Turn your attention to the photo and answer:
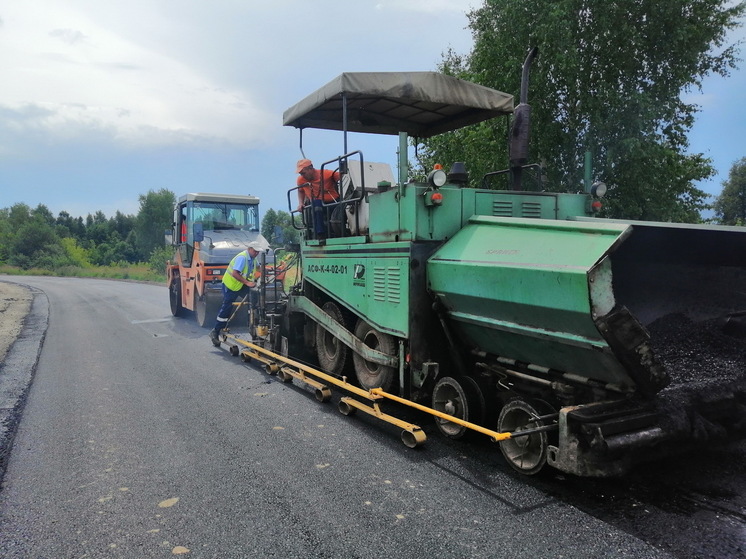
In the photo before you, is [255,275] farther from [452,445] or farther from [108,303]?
[108,303]

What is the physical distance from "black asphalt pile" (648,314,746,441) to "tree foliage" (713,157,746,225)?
125 feet

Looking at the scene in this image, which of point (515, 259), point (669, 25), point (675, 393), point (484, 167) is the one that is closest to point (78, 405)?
point (515, 259)

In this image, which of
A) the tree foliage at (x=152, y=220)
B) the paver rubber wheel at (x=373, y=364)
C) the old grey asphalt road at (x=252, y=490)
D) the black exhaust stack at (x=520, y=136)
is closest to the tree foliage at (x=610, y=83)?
the black exhaust stack at (x=520, y=136)

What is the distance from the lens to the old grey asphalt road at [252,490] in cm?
269

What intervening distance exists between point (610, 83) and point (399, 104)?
7.66 m

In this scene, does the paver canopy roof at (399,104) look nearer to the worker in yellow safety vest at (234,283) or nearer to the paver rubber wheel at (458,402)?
the paver rubber wheel at (458,402)

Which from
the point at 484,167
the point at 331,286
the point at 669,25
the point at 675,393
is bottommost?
the point at 675,393

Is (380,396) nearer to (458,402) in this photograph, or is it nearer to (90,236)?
(458,402)

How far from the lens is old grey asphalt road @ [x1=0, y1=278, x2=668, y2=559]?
2688 millimetres

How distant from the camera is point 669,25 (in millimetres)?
11172

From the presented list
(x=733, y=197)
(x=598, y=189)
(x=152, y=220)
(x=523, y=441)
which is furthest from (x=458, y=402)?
(x=152, y=220)

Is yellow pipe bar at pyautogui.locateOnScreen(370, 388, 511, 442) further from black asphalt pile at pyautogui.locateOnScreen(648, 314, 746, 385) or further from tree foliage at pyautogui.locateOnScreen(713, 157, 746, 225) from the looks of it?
tree foliage at pyautogui.locateOnScreen(713, 157, 746, 225)

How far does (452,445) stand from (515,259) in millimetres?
1576

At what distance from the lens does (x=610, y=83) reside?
11445 mm
